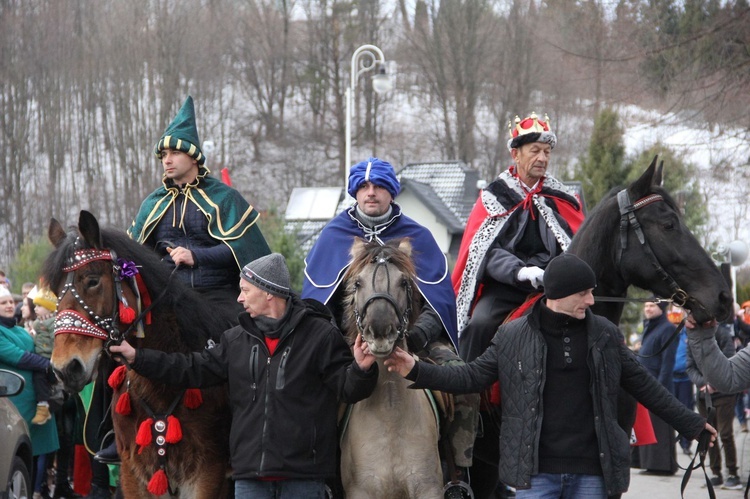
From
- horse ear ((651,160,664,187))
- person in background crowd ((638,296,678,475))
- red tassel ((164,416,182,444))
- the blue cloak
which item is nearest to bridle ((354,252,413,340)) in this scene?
the blue cloak

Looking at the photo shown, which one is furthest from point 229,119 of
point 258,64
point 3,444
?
Answer: point 3,444

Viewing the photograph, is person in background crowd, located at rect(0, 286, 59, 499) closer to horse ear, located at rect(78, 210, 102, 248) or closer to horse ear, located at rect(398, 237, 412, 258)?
horse ear, located at rect(78, 210, 102, 248)

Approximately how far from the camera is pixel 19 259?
30.8 metres

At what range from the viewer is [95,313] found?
17.5ft

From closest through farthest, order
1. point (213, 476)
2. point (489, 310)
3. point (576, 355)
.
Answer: point (576, 355), point (213, 476), point (489, 310)

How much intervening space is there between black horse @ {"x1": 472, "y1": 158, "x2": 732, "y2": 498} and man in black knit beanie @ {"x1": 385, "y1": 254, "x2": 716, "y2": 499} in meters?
0.77

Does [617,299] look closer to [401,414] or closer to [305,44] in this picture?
[401,414]

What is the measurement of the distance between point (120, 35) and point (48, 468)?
38009 mm

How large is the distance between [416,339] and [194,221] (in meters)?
1.99

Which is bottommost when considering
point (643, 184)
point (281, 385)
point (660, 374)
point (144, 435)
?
point (660, 374)

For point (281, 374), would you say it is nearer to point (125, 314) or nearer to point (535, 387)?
point (125, 314)

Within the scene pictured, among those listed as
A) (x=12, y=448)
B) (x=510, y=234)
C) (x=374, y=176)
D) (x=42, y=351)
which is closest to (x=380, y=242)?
(x=374, y=176)

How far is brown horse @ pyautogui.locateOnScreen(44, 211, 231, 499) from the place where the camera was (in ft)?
17.6

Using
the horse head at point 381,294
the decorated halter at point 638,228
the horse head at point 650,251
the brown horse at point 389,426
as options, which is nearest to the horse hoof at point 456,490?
the brown horse at point 389,426
